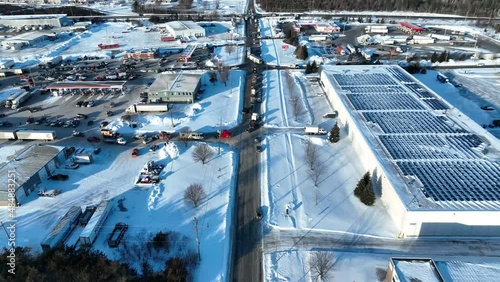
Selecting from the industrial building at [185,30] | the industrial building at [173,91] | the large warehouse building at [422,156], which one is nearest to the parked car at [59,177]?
the industrial building at [173,91]

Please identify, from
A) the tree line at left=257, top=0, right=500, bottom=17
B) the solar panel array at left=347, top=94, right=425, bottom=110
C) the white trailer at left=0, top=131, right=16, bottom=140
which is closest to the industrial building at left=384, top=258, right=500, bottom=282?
the solar panel array at left=347, top=94, right=425, bottom=110

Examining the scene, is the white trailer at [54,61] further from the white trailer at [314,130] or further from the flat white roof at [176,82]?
the white trailer at [314,130]

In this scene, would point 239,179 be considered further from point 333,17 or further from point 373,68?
point 333,17

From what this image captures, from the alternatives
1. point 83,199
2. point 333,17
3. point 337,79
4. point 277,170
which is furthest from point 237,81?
point 333,17

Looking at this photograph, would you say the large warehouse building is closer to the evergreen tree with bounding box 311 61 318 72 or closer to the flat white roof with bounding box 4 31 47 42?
the evergreen tree with bounding box 311 61 318 72

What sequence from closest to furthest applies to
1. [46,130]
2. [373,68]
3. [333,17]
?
1. [46,130]
2. [373,68]
3. [333,17]

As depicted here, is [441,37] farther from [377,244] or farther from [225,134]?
[377,244]
